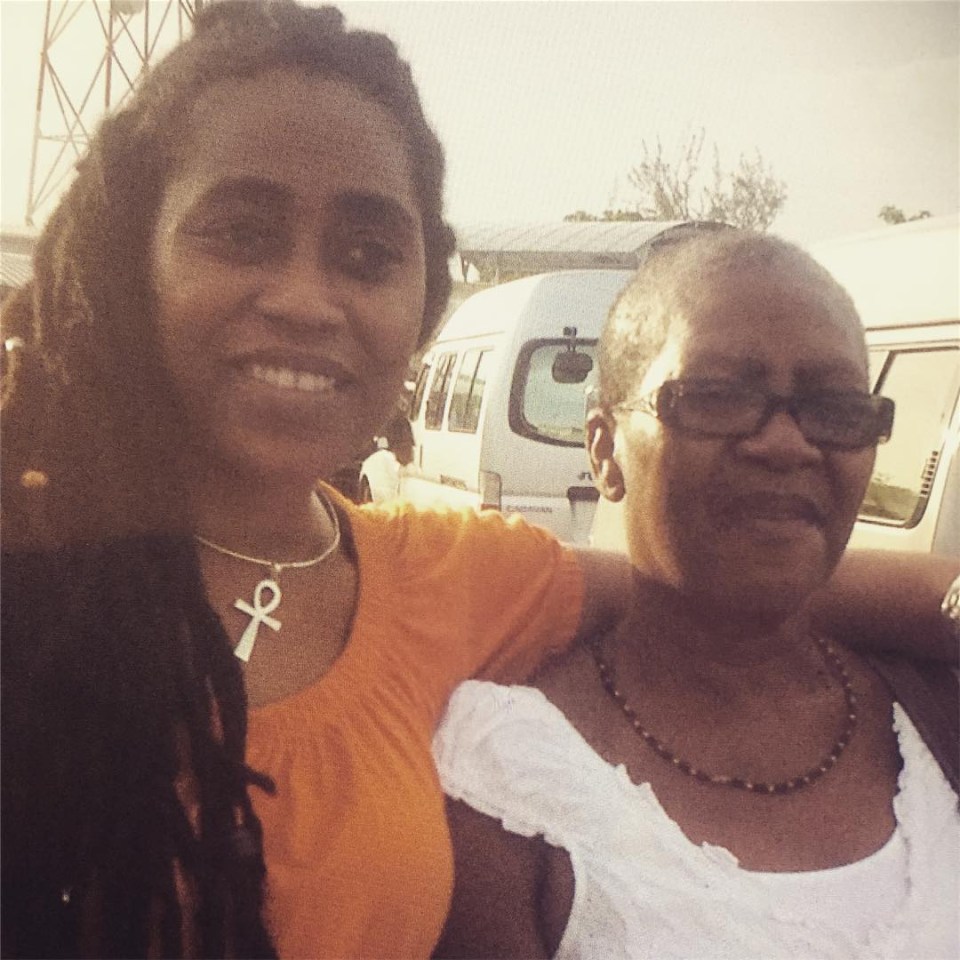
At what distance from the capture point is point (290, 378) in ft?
2.80

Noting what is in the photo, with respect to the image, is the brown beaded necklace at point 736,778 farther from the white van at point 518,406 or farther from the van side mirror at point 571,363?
the van side mirror at point 571,363

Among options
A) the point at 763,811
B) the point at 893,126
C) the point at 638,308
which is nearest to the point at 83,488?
the point at 638,308

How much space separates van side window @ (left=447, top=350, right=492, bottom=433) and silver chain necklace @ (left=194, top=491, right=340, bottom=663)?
2937 mm

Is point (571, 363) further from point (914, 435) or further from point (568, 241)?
point (914, 435)

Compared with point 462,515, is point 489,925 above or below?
below

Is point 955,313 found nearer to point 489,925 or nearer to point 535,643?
→ point 535,643

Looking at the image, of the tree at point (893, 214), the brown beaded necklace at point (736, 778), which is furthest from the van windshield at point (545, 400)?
the brown beaded necklace at point (736, 778)

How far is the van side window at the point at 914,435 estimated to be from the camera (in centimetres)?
205

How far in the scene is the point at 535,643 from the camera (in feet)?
3.65

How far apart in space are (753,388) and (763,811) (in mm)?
425

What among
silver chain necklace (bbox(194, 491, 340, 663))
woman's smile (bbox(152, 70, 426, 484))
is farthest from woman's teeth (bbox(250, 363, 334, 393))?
silver chain necklace (bbox(194, 491, 340, 663))

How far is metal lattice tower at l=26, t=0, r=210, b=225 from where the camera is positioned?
89cm

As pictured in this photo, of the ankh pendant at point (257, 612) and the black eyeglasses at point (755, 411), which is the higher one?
the black eyeglasses at point (755, 411)

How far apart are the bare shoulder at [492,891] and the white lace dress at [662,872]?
0.05 feet
